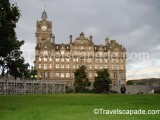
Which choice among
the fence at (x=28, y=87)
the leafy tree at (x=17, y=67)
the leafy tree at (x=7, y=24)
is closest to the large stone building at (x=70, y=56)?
the fence at (x=28, y=87)

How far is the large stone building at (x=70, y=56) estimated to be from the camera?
99062 mm

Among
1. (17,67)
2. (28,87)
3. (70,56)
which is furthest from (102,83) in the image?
(70,56)

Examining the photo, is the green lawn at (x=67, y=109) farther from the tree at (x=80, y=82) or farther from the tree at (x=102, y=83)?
the tree at (x=80, y=82)

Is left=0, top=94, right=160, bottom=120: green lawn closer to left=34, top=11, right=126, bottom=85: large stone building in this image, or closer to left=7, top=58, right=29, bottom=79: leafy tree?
left=7, top=58, right=29, bottom=79: leafy tree

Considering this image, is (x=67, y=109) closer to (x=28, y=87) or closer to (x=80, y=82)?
(x=28, y=87)

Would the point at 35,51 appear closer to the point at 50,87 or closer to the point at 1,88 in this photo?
the point at 50,87

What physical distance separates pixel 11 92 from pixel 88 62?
49.9 meters

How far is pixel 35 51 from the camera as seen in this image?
9862 cm

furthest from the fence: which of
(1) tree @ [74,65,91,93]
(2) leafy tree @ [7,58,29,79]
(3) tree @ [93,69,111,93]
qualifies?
(2) leafy tree @ [7,58,29,79]

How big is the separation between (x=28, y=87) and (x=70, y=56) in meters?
41.1

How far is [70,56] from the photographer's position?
10112cm

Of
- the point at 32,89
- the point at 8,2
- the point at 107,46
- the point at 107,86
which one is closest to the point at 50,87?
the point at 32,89

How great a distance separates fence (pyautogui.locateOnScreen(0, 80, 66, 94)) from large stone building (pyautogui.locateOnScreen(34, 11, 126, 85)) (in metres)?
29.5

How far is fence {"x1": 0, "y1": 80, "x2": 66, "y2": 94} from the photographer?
55041 millimetres
